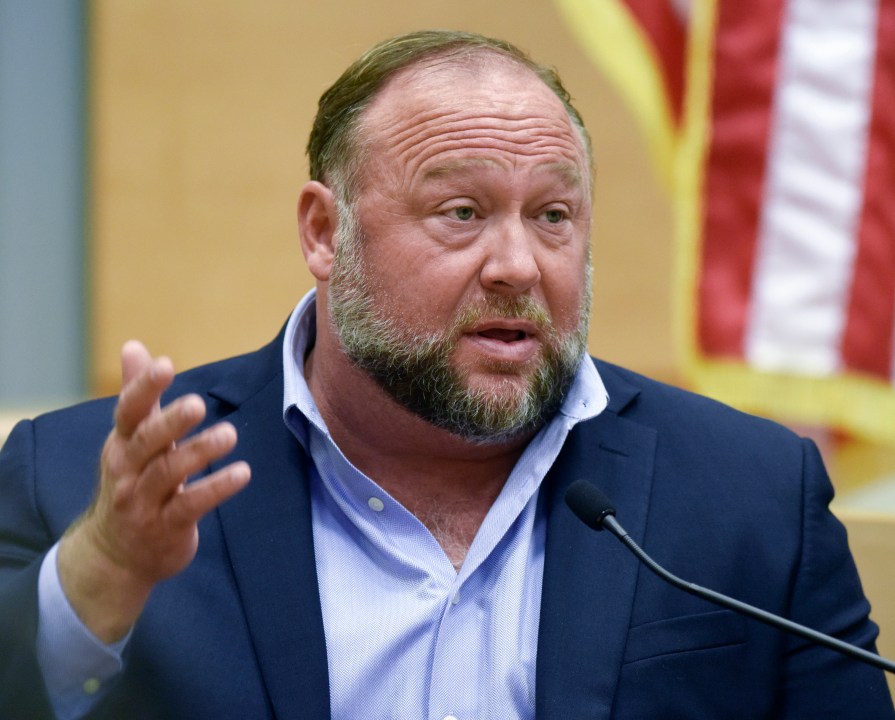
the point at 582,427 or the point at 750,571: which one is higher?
the point at 582,427

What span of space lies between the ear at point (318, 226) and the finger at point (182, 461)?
831 millimetres

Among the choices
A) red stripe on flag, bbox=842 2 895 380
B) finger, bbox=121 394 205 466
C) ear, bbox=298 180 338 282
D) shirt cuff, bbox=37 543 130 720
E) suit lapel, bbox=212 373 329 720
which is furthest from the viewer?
red stripe on flag, bbox=842 2 895 380

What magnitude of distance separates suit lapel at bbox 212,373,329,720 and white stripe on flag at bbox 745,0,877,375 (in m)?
1.71

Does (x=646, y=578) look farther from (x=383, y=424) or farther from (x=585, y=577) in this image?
(x=383, y=424)

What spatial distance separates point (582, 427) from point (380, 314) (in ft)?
1.44

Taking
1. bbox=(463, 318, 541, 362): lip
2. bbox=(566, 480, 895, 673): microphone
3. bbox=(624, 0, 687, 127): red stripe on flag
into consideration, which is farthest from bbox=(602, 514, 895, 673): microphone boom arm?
bbox=(624, 0, 687, 127): red stripe on flag

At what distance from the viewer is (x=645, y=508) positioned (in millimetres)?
2111

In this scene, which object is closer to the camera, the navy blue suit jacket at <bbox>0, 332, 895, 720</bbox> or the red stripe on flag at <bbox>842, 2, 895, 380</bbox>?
the navy blue suit jacket at <bbox>0, 332, 895, 720</bbox>

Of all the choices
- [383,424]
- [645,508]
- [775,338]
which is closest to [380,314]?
[383,424]

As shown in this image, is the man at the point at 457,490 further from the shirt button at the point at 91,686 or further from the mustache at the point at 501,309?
the shirt button at the point at 91,686

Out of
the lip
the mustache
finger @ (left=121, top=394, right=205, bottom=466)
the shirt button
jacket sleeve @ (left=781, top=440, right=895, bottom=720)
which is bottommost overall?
jacket sleeve @ (left=781, top=440, right=895, bottom=720)

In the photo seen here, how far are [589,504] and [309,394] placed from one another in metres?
0.68

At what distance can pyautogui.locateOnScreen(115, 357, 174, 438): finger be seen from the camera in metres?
1.44

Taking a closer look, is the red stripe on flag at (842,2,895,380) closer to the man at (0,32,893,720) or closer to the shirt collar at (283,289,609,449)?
the man at (0,32,893,720)
